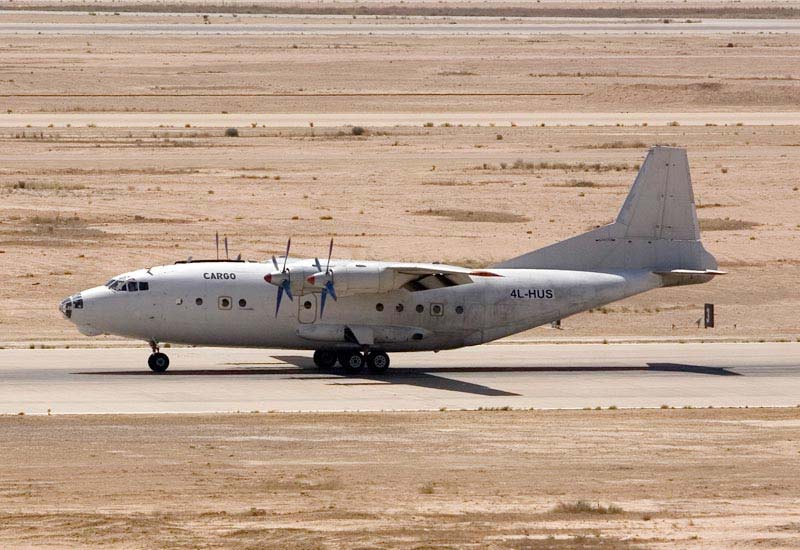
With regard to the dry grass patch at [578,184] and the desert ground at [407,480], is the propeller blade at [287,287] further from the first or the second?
the dry grass patch at [578,184]

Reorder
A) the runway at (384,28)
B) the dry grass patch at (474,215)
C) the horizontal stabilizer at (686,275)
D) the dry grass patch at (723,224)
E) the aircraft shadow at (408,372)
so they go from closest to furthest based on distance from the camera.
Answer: the aircraft shadow at (408,372) < the horizontal stabilizer at (686,275) < the dry grass patch at (723,224) < the dry grass patch at (474,215) < the runway at (384,28)

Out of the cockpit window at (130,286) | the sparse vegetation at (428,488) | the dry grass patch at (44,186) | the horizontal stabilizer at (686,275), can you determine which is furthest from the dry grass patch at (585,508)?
the dry grass patch at (44,186)

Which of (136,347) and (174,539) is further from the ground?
(136,347)

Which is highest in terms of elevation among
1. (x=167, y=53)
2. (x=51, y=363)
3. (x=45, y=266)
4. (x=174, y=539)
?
(x=167, y=53)

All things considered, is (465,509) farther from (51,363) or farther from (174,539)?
(51,363)

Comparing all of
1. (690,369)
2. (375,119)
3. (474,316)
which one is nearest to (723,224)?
(690,369)

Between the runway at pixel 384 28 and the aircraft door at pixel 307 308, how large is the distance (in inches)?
5296

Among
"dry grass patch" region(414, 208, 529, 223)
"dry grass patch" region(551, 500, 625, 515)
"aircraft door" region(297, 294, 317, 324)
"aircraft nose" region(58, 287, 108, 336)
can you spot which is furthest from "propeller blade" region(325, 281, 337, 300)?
"dry grass patch" region(414, 208, 529, 223)

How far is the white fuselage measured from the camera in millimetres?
44250

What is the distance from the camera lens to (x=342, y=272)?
4428cm

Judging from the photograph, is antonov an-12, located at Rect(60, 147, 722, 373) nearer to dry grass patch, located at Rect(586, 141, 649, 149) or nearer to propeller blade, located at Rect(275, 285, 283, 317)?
propeller blade, located at Rect(275, 285, 283, 317)

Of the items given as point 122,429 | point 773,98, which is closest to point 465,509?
point 122,429

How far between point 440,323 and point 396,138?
54253 mm

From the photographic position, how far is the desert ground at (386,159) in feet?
209
